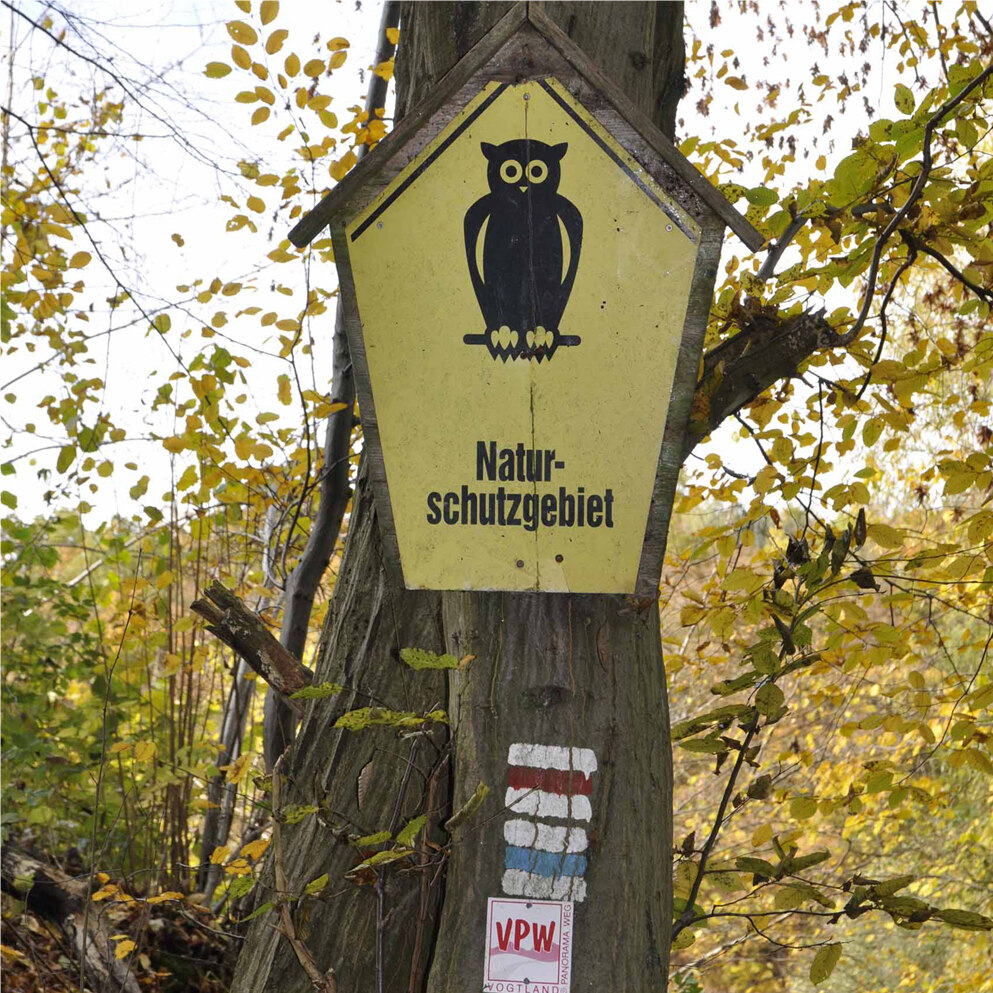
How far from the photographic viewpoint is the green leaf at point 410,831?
1.47 metres

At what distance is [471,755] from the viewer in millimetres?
1551

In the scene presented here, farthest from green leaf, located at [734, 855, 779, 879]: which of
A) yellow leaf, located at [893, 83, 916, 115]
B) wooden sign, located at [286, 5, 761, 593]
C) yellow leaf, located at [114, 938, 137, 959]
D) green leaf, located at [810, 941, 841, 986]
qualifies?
yellow leaf, located at [114, 938, 137, 959]

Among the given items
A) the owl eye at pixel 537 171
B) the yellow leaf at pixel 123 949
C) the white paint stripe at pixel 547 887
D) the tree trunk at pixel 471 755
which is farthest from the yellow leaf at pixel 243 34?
the yellow leaf at pixel 123 949

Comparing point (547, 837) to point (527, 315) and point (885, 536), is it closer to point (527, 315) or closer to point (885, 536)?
point (527, 315)

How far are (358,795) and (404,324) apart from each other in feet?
2.73

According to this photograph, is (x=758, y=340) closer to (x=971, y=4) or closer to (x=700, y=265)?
(x=700, y=265)

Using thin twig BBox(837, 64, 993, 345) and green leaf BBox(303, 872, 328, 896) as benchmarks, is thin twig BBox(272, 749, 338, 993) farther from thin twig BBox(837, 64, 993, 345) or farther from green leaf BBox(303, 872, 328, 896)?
thin twig BBox(837, 64, 993, 345)

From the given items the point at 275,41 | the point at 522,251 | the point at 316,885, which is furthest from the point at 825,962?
the point at 275,41

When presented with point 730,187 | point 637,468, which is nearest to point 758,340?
point 730,187

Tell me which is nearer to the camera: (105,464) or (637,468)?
(637,468)

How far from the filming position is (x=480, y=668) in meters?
1.57

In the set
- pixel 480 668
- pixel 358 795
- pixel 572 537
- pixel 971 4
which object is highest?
pixel 971 4

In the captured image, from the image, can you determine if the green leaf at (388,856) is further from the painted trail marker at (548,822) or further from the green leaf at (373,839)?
the painted trail marker at (548,822)

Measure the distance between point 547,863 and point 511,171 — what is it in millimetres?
1072
